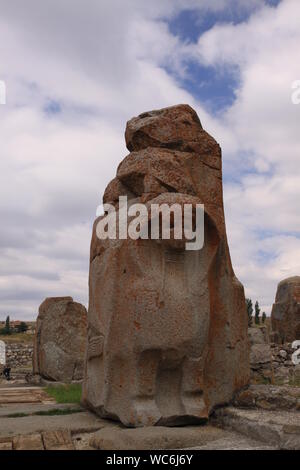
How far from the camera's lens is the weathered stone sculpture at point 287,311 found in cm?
1580

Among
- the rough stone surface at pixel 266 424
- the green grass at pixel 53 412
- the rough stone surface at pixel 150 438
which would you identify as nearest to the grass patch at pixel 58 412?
the green grass at pixel 53 412

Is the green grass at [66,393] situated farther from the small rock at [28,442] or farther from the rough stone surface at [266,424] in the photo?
the rough stone surface at [266,424]

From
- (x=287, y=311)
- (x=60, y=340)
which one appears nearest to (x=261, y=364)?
(x=60, y=340)

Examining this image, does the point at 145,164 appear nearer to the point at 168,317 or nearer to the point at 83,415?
the point at 168,317

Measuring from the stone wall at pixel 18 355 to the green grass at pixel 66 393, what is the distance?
33.5 feet

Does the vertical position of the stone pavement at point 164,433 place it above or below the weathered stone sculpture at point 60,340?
below

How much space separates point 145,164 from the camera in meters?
5.21

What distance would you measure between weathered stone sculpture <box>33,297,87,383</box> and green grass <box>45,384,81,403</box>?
688 mm

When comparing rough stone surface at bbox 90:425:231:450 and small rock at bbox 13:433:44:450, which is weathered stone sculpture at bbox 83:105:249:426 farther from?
small rock at bbox 13:433:44:450

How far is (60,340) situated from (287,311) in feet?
26.7

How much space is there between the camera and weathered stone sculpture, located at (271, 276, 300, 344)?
622 inches

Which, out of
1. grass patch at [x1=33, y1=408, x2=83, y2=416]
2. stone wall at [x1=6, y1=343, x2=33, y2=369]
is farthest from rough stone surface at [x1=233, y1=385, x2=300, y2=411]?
stone wall at [x1=6, y1=343, x2=33, y2=369]

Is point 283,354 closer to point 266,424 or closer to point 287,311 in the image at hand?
point 287,311
